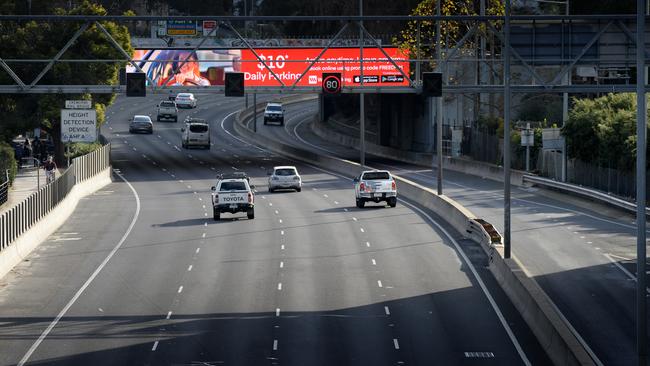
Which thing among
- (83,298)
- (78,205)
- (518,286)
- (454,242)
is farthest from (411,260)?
(78,205)

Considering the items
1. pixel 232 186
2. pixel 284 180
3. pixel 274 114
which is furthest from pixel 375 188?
pixel 274 114

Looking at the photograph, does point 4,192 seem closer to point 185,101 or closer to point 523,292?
point 523,292

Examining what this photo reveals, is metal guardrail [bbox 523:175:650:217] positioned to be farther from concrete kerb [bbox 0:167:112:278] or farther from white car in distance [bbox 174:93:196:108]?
white car in distance [bbox 174:93:196:108]

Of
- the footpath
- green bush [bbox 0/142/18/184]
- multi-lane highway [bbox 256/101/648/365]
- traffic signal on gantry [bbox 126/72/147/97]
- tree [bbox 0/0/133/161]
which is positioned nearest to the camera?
multi-lane highway [bbox 256/101/648/365]

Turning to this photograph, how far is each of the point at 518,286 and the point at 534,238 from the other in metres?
14.4

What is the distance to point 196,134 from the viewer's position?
348 ft

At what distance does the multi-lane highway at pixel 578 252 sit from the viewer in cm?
3219

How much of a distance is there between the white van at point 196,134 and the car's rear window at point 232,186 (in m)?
49.6

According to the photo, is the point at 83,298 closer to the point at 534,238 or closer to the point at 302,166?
the point at 534,238

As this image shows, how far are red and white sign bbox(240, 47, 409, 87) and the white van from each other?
27053mm

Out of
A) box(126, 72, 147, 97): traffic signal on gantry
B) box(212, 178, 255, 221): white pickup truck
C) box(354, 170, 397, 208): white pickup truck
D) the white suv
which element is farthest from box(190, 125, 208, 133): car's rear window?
box(126, 72, 147, 97): traffic signal on gantry

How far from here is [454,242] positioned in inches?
1923

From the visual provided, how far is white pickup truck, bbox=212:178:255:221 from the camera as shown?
5609cm

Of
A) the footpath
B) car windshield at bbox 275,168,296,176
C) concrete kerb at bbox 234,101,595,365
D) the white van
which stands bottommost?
concrete kerb at bbox 234,101,595,365
